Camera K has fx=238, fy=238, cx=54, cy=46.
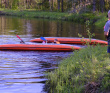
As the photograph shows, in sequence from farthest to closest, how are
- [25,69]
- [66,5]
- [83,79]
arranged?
[66,5], [25,69], [83,79]

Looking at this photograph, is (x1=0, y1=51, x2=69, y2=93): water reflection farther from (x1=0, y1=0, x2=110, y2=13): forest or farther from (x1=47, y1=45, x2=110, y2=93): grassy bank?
(x1=0, y1=0, x2=110, y2=13): forest

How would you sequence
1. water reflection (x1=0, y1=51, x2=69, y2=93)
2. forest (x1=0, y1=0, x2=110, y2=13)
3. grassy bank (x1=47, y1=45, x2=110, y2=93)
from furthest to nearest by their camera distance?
forest (x1=0, y1=0, x2=110, y2=13), water reflection (x1=0, y1=51, x2=69, y2=93), grassy bank (x1=47, y1=45, x2=110, y2=93)

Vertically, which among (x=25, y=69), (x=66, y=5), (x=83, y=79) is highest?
(x=66, y=5)

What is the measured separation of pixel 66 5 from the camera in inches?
2598

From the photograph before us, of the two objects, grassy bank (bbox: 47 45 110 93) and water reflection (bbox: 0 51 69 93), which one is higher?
grassy bank (bbox: 47 45 110 93)

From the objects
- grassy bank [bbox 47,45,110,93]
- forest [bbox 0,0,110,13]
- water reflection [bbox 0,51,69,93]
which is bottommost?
water reflection [bbox 0,51,69,93]

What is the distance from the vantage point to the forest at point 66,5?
124ft

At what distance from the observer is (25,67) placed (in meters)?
9.82

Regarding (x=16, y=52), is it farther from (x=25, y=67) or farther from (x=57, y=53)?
(x=25, y=67)

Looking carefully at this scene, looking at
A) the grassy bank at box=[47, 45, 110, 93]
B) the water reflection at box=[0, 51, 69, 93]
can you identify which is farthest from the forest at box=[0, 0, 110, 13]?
the grassy bank at box=[47, 45, 110, 93]

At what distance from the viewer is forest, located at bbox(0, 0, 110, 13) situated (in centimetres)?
3775

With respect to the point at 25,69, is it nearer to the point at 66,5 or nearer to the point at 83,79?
the point at 83,79

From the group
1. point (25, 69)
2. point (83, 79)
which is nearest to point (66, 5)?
point (25, 69)

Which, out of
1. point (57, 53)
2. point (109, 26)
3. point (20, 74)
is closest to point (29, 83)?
point (20, 74)
